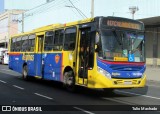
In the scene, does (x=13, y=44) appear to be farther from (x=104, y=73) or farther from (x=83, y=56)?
(x=104, y=73)

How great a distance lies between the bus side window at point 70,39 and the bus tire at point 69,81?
1148 mm

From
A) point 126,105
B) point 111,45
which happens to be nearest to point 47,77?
point 111,45

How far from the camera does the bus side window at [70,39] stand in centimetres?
1684

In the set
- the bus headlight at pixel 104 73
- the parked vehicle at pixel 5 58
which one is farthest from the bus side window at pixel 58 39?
the parked vehicle at pixel 5 58

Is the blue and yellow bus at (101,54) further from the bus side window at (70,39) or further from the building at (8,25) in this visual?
the building at (8,25)

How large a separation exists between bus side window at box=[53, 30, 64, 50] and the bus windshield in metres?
3.95

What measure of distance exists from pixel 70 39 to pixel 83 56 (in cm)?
162

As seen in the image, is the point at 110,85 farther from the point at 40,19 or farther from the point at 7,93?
the point at 40,19

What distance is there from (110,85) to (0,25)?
10713 centimetres

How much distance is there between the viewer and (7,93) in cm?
1627

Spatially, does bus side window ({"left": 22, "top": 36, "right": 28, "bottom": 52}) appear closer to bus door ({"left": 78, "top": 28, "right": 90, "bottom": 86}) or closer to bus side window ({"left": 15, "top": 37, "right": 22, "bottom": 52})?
bus side window ({"left": 15, "top": 37, "right": 22, "bottom": 52})

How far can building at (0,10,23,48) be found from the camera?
10575 centimetres

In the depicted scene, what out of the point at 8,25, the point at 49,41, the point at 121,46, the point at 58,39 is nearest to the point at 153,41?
the point at 49,41

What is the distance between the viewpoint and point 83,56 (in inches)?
623
